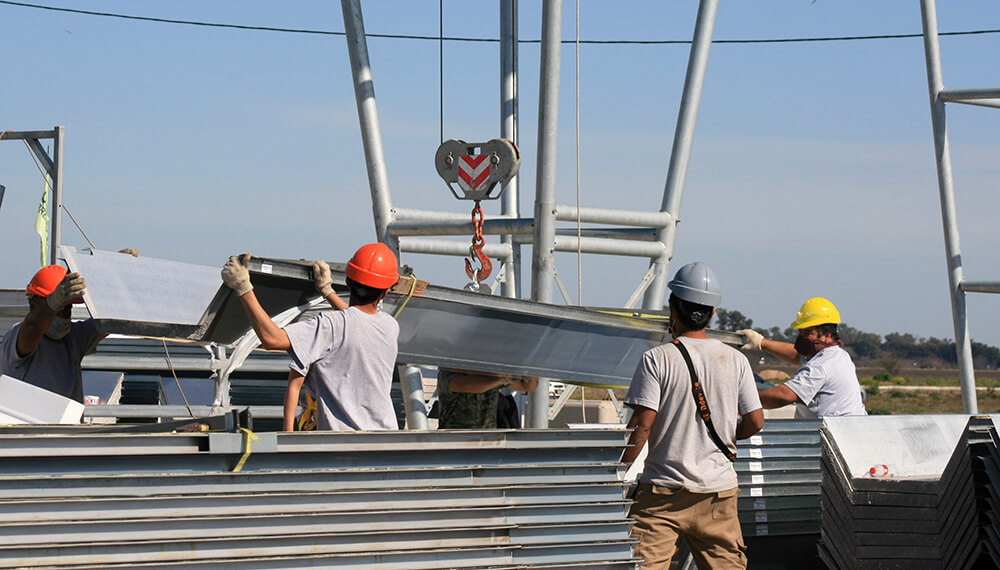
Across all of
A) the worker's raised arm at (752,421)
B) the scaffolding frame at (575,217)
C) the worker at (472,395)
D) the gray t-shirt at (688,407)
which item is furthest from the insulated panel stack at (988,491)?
the scaffolding frame at (575,217)

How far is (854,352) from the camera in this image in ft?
357

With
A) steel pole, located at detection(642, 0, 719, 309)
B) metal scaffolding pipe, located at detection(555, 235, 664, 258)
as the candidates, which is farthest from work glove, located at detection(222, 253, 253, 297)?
steel pole, located at detection(642, 0, 719, 309)

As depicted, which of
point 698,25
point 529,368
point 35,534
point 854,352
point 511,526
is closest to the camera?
point 35,534

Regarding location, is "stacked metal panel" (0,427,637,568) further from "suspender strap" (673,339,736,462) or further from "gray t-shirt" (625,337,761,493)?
"suspender strap" (673,339,736,462)

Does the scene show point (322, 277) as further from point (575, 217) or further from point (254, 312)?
point (575, 217)

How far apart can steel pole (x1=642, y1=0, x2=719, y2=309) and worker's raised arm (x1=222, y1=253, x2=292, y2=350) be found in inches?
175

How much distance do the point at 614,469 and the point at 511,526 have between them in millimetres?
509

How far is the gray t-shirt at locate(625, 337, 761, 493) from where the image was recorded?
4.22 metres

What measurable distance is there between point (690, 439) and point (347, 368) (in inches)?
54.8

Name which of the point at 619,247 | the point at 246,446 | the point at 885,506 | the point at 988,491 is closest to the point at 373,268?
A: the point at 246,446

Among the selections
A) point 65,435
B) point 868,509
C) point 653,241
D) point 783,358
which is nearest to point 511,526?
point 65,435

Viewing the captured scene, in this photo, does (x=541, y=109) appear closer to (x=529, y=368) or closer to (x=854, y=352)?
(x=529, y=368)

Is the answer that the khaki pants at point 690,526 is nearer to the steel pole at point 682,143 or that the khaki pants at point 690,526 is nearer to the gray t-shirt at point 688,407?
the gray t-shirt at point 688,407

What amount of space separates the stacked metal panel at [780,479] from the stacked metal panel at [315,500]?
187cm
